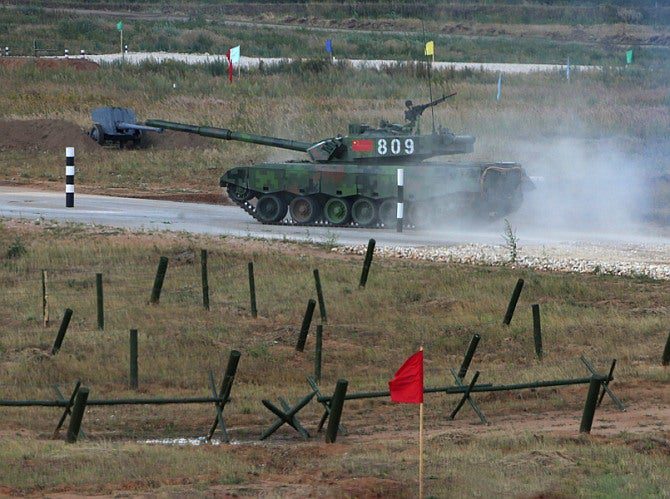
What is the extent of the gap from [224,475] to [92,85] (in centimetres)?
4130

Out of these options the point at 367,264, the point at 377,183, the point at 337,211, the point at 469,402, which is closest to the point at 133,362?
→ the point at 469,402

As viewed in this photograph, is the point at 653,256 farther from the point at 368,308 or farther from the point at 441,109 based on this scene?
the point at 441,109

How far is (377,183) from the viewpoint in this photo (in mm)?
28609

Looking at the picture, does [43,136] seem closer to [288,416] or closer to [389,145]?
[389,145]

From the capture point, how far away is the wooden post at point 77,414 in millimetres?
12492

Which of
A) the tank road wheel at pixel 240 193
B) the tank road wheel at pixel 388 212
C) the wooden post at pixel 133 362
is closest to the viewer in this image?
the wooden post at pixel 133 362

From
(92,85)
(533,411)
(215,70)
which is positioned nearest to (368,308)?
(533,411)

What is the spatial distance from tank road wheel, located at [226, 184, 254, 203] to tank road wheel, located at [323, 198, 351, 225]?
67.0 inches

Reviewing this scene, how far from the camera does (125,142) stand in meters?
42.3

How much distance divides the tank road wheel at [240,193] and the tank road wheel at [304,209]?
3.10 ft

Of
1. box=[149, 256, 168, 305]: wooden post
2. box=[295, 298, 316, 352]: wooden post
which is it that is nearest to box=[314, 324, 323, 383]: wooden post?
box=[295, 298, 316, 352]: wooden post

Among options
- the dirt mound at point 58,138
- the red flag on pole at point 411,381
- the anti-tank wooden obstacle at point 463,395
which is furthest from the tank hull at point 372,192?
the red flag on pole at point 411,381

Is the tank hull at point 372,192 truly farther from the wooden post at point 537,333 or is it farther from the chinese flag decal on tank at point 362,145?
the wooden post at point 537,333

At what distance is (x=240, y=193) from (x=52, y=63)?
28410mm
